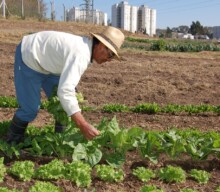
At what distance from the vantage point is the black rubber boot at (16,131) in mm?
4938

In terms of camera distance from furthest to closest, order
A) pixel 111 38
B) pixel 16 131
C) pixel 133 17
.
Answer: pixel 133 17
pixel 16 131
pixel 111 38

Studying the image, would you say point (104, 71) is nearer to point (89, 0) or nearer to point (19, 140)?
point (19, 140)

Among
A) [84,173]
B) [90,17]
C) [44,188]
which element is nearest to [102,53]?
[84,173]

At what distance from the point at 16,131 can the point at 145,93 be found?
4558 millimetres

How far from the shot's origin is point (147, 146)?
4.68m

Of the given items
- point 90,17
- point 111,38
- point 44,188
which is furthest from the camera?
point 90,17

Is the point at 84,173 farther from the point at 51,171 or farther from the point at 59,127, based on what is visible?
the point at 59,127

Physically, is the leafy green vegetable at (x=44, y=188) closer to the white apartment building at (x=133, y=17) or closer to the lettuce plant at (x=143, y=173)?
the lettuce plant at (x=143, y=173)

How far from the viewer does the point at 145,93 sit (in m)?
9.09

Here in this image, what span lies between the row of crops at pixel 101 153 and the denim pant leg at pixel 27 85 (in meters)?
0.21

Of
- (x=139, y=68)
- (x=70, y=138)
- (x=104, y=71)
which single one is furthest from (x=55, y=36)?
(x=139, y=68)

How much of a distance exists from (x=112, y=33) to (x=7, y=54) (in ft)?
32.5

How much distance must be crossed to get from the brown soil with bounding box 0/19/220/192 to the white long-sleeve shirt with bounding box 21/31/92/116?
3.17 feet

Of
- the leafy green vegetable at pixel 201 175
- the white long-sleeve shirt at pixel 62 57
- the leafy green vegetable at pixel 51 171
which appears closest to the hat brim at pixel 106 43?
the white long-sleeve shirt at pixel 62 57
